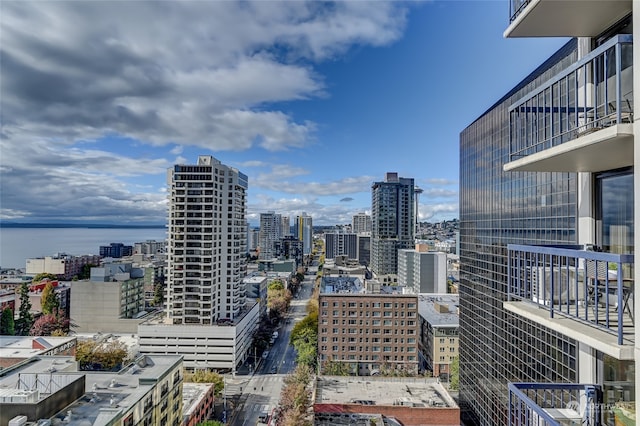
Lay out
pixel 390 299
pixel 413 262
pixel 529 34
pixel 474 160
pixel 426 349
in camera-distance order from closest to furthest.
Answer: pixel 529 34 < pixel 474 160 < pixel 390 299 < pixel 426 349 < pixel 413 262

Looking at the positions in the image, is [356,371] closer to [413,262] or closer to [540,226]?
[540,226]

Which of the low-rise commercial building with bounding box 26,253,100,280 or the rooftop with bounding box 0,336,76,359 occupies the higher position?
the low-rise commercial building with bounding box 26,253,100,280

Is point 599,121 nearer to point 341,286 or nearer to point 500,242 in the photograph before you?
point 500,242

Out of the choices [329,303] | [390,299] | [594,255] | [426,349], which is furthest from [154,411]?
[426,349]

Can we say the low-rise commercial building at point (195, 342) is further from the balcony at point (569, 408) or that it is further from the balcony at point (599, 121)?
the balcony at point (599, 121)

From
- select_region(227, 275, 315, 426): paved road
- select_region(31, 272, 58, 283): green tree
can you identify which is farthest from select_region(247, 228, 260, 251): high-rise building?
select_region(227, 275, 315, 426): paved road

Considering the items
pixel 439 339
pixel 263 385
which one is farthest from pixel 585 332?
pixel 439 339

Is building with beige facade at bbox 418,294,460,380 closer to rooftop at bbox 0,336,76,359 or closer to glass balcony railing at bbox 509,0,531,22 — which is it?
rooftop at bbox 0,336,76,359
